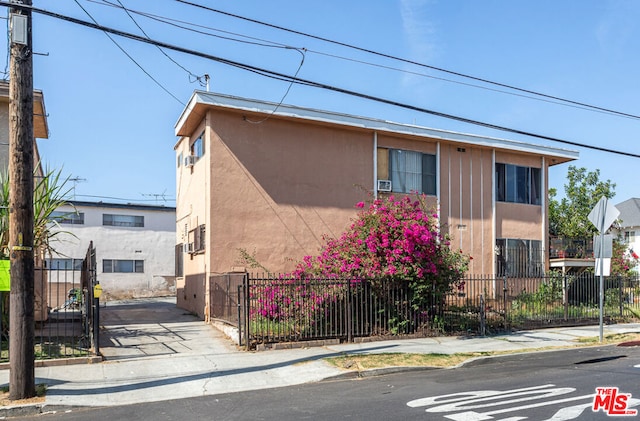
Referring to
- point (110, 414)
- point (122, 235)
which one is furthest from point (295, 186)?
point (122, 235)

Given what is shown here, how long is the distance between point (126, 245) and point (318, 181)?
757 inches

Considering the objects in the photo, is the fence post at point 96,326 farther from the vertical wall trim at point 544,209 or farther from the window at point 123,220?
the window at point 123,220

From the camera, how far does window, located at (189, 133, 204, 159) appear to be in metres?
18.6

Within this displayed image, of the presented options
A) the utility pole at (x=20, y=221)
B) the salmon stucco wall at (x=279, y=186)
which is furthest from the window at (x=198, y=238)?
the utility pole at (x=20, y=221)

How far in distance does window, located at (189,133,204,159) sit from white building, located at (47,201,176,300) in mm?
16063

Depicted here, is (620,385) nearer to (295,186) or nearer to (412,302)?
(412,302)

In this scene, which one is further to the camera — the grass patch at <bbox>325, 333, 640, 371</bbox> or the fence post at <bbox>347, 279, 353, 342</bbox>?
the fence post at <bbox>347, 279, 353, 342</bbox>

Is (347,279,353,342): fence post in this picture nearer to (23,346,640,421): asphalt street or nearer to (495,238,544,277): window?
(23,346,640,421): asphalt street

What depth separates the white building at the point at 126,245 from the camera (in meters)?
33.2

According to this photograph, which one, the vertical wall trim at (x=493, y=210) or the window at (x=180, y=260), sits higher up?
the vertical wall trim at (x=493, y=210)

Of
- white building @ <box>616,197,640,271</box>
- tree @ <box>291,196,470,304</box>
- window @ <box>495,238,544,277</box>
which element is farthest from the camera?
white building @ <box>616,197,640,271</box>

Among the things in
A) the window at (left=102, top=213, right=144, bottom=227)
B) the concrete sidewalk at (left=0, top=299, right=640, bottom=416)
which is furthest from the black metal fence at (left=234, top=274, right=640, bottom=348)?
the window at (left=102, top=213, right=144, bottom=227)

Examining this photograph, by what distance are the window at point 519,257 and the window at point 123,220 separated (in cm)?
2184

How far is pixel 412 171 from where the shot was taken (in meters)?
21.2
